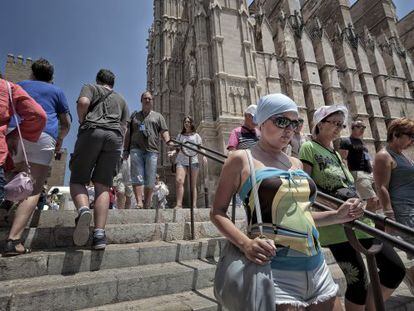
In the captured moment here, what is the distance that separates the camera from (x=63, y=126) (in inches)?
135

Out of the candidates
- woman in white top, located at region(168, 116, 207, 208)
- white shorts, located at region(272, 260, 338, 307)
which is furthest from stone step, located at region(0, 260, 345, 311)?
woman in white top, located at region(168, 116, 207, 208)

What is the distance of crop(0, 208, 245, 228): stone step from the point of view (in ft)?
11.1

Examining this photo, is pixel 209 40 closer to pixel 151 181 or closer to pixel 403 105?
pixel 151 181

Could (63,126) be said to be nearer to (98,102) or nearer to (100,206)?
(98,102)

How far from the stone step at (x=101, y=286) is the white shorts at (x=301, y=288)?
5.31 ft

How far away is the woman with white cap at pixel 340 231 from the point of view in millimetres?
2037

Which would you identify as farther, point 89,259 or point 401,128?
point 401,128

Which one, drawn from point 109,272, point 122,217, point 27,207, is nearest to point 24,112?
point 27,207

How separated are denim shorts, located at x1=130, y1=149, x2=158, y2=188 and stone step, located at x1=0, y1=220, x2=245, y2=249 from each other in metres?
1.27

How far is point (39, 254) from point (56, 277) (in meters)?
0.32

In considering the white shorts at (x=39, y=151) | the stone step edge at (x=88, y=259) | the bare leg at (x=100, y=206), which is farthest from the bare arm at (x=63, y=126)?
the stone step edge at (x=88, y=259)

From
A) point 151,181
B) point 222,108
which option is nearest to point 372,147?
point 222,108

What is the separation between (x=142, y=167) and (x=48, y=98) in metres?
2.06

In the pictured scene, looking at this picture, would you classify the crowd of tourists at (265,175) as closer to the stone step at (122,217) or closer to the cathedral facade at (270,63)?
the stone step at (122,217)
